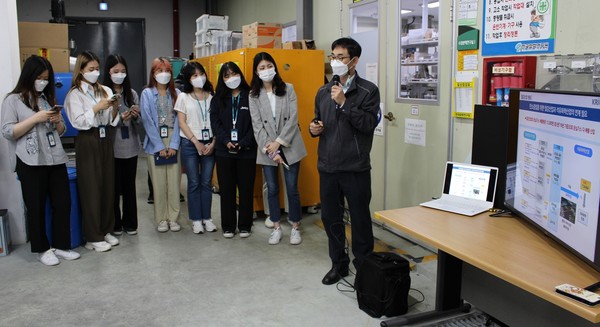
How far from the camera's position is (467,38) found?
3473 millimetres

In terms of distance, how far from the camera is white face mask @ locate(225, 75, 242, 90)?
410cm

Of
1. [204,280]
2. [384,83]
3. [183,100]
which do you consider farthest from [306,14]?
[204,280]

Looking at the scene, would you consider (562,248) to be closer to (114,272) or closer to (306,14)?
(114,272)

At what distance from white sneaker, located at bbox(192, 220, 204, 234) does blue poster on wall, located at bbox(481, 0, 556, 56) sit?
2729 millimetres

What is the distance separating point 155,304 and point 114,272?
696 millimetres

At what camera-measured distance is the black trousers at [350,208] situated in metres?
3.20

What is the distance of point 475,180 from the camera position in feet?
8.34

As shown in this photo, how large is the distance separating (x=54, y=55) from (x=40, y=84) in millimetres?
1523

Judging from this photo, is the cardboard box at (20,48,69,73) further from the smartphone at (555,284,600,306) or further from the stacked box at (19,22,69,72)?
the smartphone at (555,284,600,306)

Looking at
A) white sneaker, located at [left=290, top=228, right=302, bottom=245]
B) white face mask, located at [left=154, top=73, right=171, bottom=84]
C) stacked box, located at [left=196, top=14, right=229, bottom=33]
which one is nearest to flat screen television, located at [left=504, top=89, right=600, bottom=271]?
white sneaker, located at [left=290, top=228, right=302, bottom=245]

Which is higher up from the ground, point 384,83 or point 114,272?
point 384,83

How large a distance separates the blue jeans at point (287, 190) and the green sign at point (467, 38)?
1567 millimetres

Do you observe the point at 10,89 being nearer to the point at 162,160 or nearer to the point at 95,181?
the point at 95,181

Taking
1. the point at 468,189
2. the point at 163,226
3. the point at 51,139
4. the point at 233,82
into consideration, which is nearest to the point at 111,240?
the point at 163,226
